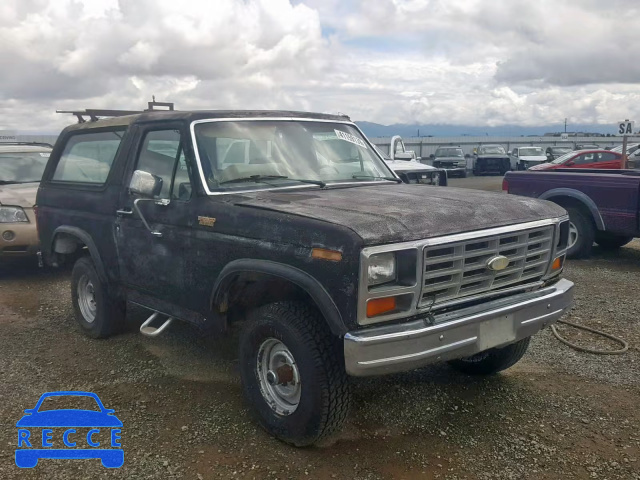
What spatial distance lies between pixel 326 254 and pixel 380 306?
15.1 inches

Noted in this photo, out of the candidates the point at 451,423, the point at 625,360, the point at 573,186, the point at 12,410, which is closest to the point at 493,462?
the point at 451,423

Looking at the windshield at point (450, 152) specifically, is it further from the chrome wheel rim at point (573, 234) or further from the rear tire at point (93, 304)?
the rear tire at point (93, 304)

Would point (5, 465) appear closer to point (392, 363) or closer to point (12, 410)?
point (12, 410)

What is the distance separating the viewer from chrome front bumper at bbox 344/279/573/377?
302cm

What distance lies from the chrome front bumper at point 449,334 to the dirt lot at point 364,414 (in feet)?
2.08

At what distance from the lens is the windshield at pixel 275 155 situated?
13.7ft

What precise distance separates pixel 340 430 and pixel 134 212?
7.29 ft

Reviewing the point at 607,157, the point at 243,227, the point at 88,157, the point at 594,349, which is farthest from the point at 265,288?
the point at 607,157

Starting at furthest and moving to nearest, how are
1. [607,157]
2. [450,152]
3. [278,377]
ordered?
[450,152]
[607,157]
[278,377]

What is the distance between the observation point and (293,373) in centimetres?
351

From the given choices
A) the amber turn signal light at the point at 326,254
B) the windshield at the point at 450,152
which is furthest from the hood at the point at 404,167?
the windshield at the point at 450,152

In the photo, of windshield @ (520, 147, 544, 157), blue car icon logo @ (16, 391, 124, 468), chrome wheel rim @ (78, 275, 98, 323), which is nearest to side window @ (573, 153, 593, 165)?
windshield @ (520, 147, 544, 157)

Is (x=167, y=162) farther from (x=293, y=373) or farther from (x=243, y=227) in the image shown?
(x=293, y=373)

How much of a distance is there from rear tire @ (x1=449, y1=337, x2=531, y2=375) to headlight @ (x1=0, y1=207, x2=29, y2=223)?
18.8ft
